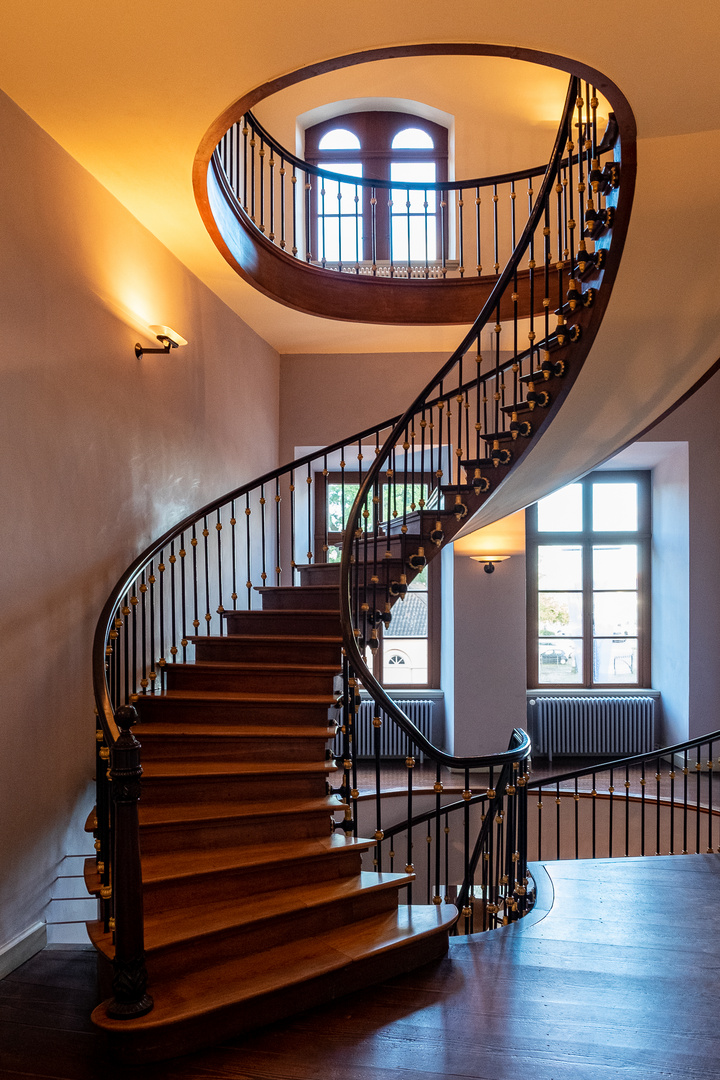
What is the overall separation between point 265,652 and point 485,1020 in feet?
8.17

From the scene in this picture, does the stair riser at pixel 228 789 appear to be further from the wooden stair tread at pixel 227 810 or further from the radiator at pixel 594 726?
the radiator at pixel 594 726

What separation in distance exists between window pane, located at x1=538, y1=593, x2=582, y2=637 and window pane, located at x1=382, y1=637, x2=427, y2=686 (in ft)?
4.49

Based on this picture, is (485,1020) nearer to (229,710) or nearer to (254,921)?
(254,921)

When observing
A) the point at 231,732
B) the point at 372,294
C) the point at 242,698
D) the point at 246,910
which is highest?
the point at 372,294

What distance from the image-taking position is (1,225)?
3.18m

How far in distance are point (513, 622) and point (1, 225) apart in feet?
18.2

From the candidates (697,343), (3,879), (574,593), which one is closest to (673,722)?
(574,593)

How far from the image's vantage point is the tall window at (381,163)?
775cm

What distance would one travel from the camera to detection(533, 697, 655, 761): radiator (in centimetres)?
784

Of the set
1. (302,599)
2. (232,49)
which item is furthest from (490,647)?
(232,49)

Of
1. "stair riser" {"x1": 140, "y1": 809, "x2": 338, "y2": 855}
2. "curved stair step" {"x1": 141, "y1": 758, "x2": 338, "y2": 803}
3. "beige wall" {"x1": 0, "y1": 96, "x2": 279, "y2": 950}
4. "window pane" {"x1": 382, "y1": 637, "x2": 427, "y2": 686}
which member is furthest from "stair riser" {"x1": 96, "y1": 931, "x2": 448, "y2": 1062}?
"window pane" {"x1": 382, "y1": 637, "x2": 427, "y2": 686}

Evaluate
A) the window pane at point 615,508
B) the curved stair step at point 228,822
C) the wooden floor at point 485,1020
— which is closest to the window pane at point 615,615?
the window pane at point 615,508

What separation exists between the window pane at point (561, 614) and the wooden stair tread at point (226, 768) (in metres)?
5.01

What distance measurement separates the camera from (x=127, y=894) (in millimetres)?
2500
